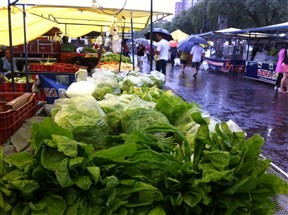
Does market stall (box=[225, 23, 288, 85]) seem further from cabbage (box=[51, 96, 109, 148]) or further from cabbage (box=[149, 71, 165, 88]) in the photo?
cabbage (box=[51, 96, 109, 148])

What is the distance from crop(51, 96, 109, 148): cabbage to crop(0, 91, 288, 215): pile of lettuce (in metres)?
0.22

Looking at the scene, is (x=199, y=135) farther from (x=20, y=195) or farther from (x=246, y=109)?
(x=246, y=109)

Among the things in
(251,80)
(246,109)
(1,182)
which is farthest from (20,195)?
(251,80)

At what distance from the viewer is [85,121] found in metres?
1.79

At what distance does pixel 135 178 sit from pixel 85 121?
488 millimetres

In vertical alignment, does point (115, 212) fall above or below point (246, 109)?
above

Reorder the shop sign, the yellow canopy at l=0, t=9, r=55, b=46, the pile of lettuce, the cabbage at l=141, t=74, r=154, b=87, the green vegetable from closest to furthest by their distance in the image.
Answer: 1. the pile of lettuce
2. the green vegetable
3. the cabbage at l=141, t=74, r=154, b=87
4. the yellow canopy at l=0, t=9, r=55, b=46
5. the shop sign

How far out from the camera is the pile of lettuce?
1.38 meters

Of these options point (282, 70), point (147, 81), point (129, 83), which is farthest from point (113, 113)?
point (282, 70)

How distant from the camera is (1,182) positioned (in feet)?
4.57

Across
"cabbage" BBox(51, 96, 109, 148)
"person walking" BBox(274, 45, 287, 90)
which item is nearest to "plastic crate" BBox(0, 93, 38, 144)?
"cabbage" BBox(51, 96, 109, 148)

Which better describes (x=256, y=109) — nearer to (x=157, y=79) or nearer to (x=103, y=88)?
(x=157, y=79)

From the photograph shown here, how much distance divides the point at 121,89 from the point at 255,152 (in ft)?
7.78

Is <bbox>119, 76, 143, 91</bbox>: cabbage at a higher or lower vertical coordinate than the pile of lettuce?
higher
